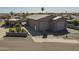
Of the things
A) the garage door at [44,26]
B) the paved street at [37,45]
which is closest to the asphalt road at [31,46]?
the paved street at [37,45]

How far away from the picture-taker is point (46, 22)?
21.6ft

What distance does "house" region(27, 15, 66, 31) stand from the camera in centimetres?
642

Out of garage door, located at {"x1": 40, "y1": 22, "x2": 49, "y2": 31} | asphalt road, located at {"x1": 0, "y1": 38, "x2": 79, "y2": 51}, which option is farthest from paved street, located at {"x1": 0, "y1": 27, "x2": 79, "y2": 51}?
garage door, located at {"x1": 40, "y1": 22, "x2": 49, "y2": 31}

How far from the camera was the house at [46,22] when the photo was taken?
6.42 metres

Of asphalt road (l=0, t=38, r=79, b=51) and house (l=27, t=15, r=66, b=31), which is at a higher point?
house (l=27, t=15, r=66, b=31)

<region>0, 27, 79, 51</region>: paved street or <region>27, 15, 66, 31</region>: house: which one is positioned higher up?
<region>27, 15, 66, 31</region>: house

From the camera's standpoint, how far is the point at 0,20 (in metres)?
6.30

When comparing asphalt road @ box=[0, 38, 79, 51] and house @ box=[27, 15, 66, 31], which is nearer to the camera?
asphalt road @ box=[0, 38, 79, 51]

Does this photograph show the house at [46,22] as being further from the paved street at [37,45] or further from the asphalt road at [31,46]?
the asphalt road at [31,46]

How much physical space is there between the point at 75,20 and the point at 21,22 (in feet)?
5.43

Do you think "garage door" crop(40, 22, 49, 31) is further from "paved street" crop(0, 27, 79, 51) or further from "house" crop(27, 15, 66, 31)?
"paved street" crop(0, 27, 79, 51)
